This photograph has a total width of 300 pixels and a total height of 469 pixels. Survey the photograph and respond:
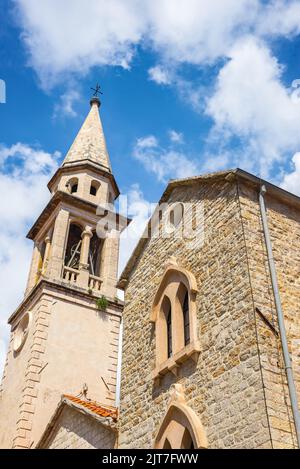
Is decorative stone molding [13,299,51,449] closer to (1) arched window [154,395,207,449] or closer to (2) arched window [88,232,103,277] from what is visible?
(2) arched window [88,232,103,277]

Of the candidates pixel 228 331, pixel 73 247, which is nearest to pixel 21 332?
pixel 73 247

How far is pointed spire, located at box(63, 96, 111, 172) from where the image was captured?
27406mm

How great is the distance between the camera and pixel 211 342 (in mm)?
9312

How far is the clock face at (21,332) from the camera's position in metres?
21.2

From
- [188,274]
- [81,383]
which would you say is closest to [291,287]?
[188,274]

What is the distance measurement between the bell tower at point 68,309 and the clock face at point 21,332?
4 centimetres

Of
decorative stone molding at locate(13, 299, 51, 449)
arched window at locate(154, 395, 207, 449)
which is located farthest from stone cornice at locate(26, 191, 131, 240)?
arched window at locate(154, 395, 207, 449)

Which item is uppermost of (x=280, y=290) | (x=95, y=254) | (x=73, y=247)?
(x=73, y=247)

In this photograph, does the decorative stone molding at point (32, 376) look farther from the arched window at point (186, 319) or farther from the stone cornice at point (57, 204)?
the arched window at point (186, 319)

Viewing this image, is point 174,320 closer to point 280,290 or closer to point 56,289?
point 280,290

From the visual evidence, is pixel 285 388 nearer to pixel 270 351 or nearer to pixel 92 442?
pixel 270 351

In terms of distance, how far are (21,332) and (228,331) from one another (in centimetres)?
1524

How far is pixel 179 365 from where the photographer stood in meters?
9.95

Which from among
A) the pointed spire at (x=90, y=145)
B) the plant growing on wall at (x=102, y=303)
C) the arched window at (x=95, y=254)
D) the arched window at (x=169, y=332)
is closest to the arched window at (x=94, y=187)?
the pointed spire at (x=90, y=145)
